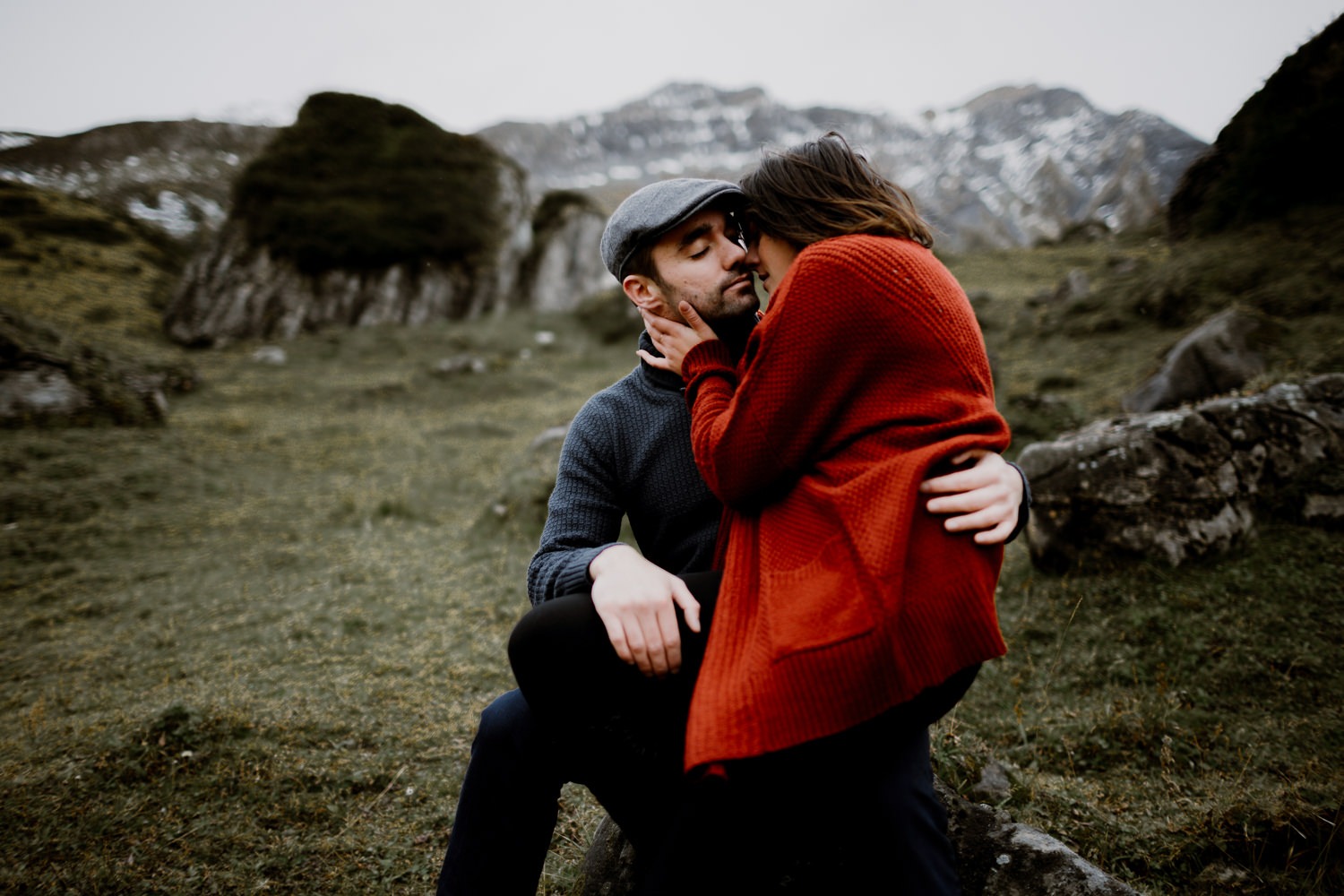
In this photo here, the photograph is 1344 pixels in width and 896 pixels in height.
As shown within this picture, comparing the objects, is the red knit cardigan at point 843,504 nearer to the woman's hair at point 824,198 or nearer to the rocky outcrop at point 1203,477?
Result: the woman's hair at point 824,198

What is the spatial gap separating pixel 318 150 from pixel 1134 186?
166 ft

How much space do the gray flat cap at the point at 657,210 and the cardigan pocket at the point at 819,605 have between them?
1.00m

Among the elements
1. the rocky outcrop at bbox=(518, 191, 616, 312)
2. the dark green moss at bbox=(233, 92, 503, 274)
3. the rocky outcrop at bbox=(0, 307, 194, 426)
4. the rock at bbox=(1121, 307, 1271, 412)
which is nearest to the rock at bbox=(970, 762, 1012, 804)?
the rock at bbox=(1121, 307, 1271, 412)

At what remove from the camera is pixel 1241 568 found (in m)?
3.76

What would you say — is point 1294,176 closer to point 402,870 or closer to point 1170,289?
point 1170,289

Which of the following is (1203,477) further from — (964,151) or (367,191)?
(964,151)

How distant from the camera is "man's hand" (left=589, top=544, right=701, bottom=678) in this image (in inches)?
56.1

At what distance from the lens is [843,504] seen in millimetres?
1346

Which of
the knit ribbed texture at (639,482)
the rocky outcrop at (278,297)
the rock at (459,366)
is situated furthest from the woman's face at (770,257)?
the rocky outcrop at (278,297)

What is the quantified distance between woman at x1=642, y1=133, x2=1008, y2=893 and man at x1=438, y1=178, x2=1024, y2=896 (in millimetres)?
145

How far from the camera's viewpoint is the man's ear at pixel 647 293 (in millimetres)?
1912

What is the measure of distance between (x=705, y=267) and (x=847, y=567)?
964 millimetres

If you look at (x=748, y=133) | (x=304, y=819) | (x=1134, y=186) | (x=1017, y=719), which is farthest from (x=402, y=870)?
(x=748, y=133)

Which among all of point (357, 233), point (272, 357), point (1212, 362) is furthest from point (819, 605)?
point (357, 233)
